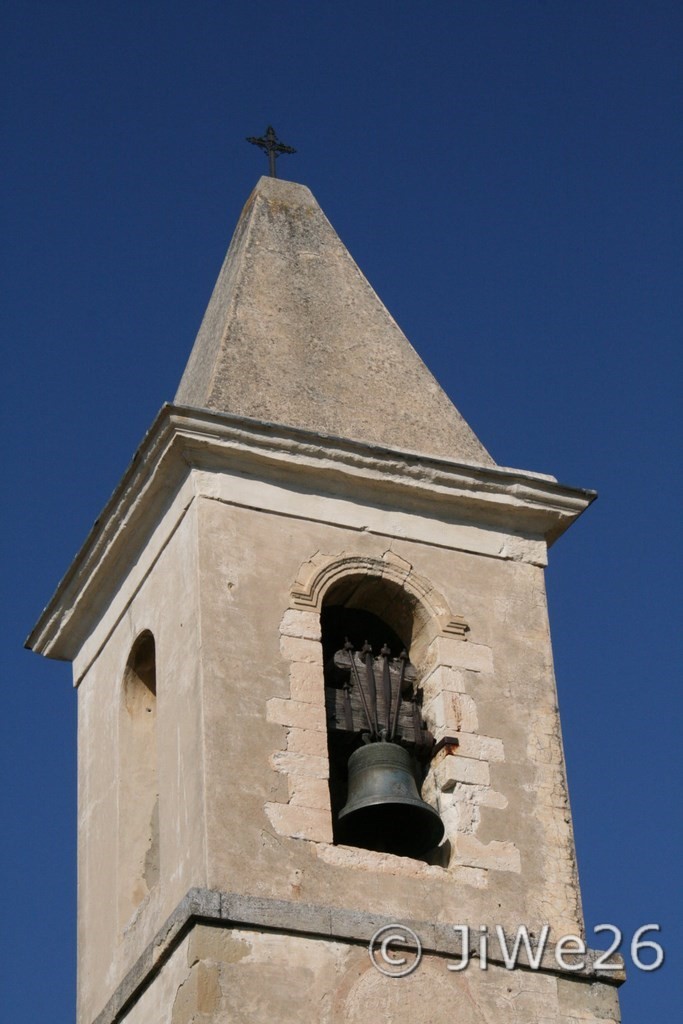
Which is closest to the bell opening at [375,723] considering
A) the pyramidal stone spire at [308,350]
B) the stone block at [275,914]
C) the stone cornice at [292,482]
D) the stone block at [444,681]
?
the stone block at [444,681]

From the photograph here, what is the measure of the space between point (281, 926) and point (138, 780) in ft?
Answer: 7.10

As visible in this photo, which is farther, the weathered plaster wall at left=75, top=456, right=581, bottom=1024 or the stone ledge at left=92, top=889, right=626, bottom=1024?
the weathered plaster wall at left=75, top=456, right=581, bottom=1024

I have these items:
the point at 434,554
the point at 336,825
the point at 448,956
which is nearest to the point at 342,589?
the point at 434,554

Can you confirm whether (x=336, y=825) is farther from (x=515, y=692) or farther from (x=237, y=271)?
(x=237, y=271)

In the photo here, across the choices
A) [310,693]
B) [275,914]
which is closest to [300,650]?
[310,693]

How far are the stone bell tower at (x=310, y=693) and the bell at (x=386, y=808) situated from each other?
2cm

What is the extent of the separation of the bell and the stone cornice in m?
1.67

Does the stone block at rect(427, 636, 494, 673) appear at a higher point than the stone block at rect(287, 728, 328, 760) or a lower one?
higher

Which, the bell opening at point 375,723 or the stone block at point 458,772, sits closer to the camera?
the bell opening at point 375,723

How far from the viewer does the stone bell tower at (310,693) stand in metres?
11.2

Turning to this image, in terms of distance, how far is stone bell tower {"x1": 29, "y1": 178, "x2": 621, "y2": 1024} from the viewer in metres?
11.2

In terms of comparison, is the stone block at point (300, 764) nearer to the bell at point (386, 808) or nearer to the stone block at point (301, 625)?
the bell at point (386, 808)

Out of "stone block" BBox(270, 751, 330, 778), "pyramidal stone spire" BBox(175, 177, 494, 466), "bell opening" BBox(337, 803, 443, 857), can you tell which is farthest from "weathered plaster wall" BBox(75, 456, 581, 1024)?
"pyramidal stone spire" BBox(175, 177, 494, 466)

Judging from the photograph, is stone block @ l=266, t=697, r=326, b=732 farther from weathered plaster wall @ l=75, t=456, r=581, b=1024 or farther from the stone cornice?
the stone cornice
